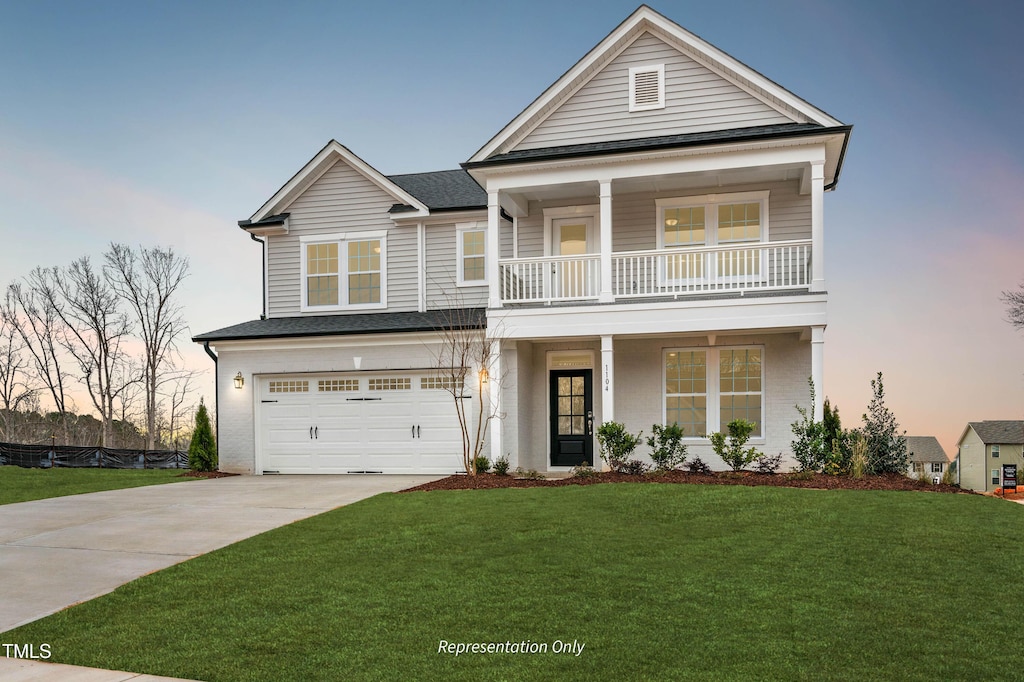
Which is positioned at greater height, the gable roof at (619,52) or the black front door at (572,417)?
the gable roof at (619,52)

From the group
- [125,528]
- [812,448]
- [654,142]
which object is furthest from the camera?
[654,142]

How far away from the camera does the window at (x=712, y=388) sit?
15914 mm

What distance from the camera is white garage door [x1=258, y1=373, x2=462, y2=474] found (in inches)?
672

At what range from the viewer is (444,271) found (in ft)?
60.6

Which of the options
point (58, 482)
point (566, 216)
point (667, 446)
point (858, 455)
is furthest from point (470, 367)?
point (58, 482)

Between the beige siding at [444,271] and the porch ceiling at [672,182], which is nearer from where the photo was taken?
the porch ceiling at [672,182]

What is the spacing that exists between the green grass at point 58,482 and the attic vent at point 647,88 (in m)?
13.2

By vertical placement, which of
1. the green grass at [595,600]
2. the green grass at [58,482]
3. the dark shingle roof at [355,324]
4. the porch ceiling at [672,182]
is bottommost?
the green grass at [58,482]

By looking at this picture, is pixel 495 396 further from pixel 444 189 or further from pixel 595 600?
pixel 595 600

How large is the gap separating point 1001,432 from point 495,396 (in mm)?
50865

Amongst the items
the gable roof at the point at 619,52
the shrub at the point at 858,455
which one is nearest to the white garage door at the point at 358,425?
the gable roof at the point at 619,52

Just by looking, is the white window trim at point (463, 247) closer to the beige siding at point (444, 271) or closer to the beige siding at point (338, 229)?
the beige siding at point (444, 271)

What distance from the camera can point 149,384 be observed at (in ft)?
111

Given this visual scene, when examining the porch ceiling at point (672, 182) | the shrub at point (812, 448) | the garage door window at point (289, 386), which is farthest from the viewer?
the garage door window at point (289, 386)
